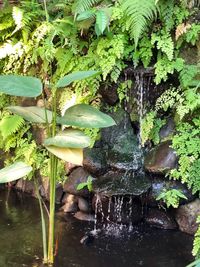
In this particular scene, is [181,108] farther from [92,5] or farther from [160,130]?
[92,5]

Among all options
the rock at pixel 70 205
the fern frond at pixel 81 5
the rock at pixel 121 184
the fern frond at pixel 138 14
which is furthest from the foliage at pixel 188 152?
the fern frond at pixel 81 5

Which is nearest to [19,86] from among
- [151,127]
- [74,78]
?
[74,78]

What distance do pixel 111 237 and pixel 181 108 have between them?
1622 millimetres

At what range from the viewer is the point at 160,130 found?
5.07 metres

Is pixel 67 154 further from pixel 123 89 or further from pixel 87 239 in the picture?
pixel 123 89

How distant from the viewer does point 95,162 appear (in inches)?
199

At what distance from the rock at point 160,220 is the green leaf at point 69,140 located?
2.57 metres

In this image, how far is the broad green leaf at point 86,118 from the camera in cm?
253

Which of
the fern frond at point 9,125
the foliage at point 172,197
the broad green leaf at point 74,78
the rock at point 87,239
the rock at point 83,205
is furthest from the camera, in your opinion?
the fern frond at point 9,125

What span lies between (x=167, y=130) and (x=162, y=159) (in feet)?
1.34

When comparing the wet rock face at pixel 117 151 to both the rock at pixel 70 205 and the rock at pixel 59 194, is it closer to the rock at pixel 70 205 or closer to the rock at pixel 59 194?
the rock at pixel 70 205

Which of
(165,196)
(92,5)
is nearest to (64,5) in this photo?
(92,5)

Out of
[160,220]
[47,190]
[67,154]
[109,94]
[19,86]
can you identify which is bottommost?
[160,220]

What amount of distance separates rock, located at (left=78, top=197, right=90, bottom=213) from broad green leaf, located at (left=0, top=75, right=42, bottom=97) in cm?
301
